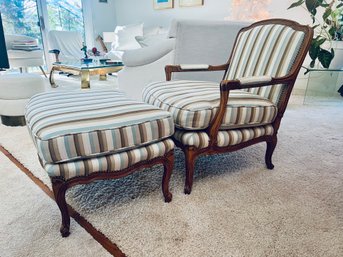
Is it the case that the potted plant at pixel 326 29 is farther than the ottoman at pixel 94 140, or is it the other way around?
the potted plant at pixel 326 29

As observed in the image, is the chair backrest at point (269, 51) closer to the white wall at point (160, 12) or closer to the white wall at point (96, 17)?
the white wall at point (160, 12)

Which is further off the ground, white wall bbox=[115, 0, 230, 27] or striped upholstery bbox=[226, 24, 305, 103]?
white wall bbox=[115, 0, 230, 27]

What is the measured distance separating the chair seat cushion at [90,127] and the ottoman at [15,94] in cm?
113

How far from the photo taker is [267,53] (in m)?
1.56

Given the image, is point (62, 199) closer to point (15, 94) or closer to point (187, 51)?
point (187, 51)

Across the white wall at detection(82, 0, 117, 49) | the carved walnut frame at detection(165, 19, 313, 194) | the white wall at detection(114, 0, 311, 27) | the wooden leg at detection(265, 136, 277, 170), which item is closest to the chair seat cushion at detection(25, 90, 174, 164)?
the carved walnut frame at detection(165, 19, 313, 194)

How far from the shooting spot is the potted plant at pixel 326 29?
2.97 metres

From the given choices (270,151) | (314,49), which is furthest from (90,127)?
(314,49)

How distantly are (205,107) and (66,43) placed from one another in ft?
14.9

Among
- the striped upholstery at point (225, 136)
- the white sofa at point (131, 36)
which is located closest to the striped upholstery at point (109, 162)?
the striped upholstery at point (225, 136)

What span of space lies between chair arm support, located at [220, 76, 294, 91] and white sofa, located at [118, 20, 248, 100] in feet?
2.82

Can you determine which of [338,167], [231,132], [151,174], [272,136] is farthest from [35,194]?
[338,167]

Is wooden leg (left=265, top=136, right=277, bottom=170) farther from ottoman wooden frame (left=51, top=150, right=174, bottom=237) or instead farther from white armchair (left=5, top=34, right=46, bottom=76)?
white armchair (left=5, top=34, right=46, bottom=76)

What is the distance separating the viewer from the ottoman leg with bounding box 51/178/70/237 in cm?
96
